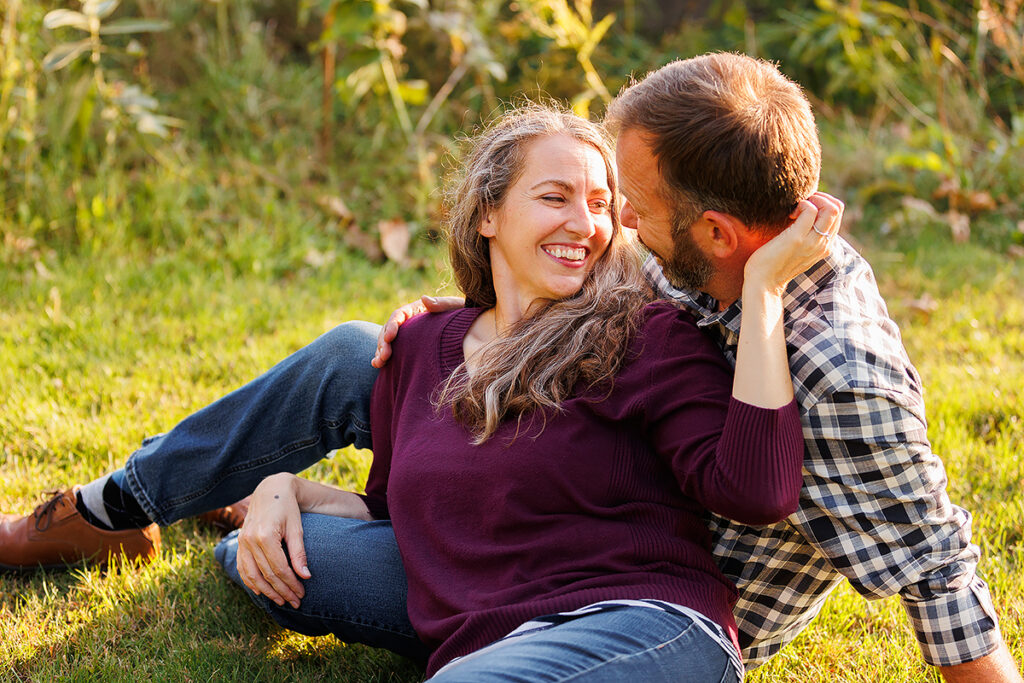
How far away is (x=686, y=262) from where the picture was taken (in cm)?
189

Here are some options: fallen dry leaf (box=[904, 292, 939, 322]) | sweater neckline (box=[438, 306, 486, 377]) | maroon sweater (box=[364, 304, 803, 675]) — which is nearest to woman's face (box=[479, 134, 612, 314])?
sweater neckline (box=[438, 306, 486, 377])

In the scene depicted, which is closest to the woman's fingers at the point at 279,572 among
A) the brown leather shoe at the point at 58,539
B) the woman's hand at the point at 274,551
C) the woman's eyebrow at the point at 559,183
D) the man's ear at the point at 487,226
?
the woman's hand at the point at 274,551

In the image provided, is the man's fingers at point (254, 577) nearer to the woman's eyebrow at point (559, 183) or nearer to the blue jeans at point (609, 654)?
the blue jeans at point (609, 654)

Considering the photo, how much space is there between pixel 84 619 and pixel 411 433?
998 millimetres

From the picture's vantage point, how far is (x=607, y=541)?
6.07 ft

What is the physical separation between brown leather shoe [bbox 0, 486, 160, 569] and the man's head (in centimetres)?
168

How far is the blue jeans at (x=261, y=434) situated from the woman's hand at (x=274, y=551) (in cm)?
24

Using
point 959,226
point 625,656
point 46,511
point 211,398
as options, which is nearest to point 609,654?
point 625,656

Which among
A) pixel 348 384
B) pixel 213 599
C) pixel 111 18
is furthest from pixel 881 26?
pixel 213 599

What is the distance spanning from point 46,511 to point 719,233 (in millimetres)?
1893

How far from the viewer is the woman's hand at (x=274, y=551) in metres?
2.23

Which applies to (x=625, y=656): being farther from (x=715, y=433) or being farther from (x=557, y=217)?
(x=557, y=217)

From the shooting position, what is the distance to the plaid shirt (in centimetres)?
170

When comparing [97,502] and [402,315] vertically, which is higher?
[402,315]
